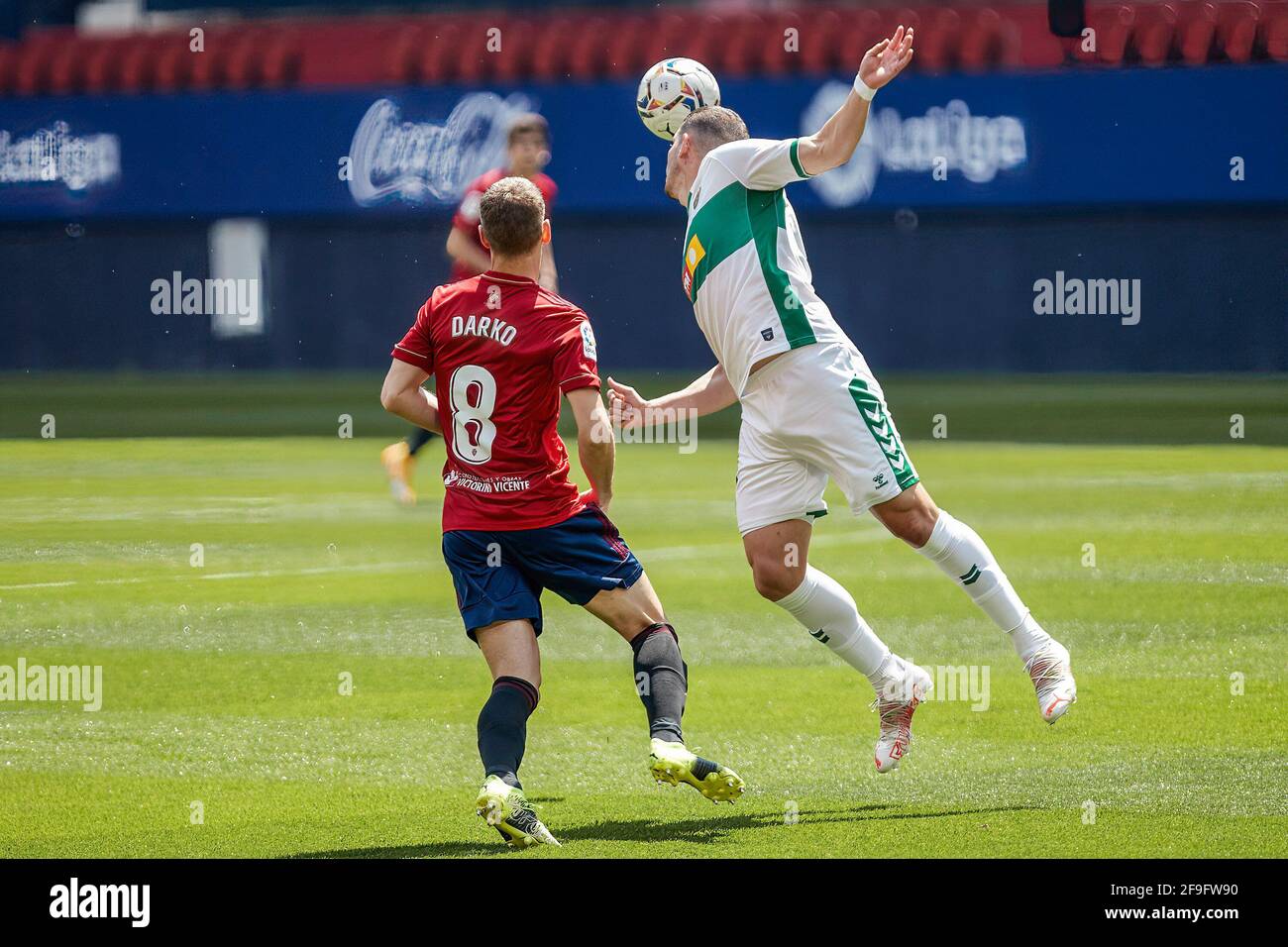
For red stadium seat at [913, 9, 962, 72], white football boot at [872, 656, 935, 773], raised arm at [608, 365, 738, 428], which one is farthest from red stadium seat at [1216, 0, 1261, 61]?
white football boot at [872, 656, 935, 773]

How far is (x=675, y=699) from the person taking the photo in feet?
18.7

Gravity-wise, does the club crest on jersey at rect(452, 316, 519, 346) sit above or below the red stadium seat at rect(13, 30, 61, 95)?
below

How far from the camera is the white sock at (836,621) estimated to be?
632cm

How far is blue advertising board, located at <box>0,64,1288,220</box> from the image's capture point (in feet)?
78.4

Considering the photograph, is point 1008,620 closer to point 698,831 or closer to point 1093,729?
point 1093,729

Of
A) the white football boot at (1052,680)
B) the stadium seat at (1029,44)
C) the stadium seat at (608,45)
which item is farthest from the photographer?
the stadium seat at (1029,44)

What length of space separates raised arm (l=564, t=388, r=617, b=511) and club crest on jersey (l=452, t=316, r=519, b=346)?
0.26 m

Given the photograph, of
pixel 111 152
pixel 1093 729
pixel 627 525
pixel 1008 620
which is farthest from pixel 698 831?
pixel 111 152

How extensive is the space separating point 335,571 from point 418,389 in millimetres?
5363

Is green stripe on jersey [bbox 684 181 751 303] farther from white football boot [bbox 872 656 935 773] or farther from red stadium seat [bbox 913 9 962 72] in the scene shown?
red stadium seat [bbox 913 9 962 72]

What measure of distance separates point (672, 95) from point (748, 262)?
1.35 meters

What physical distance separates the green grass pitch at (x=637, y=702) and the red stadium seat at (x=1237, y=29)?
11.9 metres

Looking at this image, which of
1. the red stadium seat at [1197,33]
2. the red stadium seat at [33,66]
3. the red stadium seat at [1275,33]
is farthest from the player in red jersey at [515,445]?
the red stadium seat at [33,66]

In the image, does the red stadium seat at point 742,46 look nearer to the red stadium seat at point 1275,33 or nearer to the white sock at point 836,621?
the red stadium seat at point 1275,33
